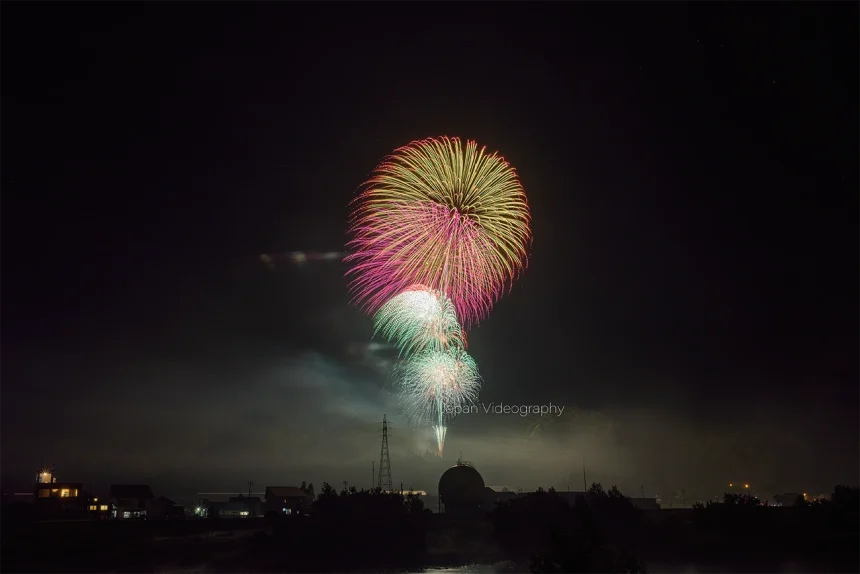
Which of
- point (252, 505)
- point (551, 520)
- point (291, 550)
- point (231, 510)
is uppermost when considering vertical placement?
point (252, 505)

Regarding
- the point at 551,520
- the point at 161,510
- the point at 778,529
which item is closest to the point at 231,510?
the point at 161,510

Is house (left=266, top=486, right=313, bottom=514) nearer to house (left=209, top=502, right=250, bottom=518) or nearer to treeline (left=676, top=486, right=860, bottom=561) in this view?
house (left=209, top=502, right=250, bottom=518)

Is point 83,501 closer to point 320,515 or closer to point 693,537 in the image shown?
point 320,515

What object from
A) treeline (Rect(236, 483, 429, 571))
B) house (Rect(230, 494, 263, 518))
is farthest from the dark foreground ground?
house (Rect(230, 494, 263, 518))

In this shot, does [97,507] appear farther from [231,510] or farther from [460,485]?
[460,485]

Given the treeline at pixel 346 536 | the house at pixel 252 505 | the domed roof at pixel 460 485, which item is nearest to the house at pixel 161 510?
the house at pixel 252 505

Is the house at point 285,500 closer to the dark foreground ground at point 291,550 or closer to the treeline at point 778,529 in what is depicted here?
the dark foreground ground at point 291,550
